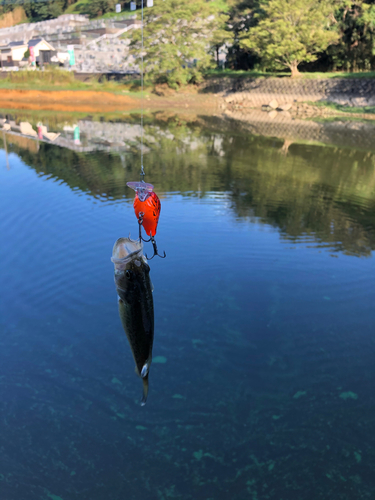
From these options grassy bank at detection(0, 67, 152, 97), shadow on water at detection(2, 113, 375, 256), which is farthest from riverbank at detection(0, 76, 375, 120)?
shadow on water at detection(2, 113, 375, 256)

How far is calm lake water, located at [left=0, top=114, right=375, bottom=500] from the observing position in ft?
16.7

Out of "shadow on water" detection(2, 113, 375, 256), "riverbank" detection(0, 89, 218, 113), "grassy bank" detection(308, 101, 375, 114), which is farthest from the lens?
"riverbank" detection(0, 89, 218, 113)

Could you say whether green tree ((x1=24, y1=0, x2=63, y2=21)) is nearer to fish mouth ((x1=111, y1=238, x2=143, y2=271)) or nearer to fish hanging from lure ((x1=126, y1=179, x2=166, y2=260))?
fish hanging from lure ((x1=126, y1=179, x2=166, y2=260))

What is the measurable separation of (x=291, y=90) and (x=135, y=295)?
40830 mm

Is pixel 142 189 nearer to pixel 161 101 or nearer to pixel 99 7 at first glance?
pixel 161 101

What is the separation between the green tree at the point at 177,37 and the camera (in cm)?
3900

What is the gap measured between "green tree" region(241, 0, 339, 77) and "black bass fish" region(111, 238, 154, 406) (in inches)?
1527

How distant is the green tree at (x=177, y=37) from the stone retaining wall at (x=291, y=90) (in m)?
2.91

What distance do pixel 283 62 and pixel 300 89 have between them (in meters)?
3.24

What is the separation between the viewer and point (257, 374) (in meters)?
6.50

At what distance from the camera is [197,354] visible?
22.7ft

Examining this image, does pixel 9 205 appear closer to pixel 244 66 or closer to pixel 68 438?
pixel 68 438

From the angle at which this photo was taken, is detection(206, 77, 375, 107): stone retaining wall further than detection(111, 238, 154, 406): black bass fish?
Yes

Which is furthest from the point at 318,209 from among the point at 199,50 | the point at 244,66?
the point at 244,66
